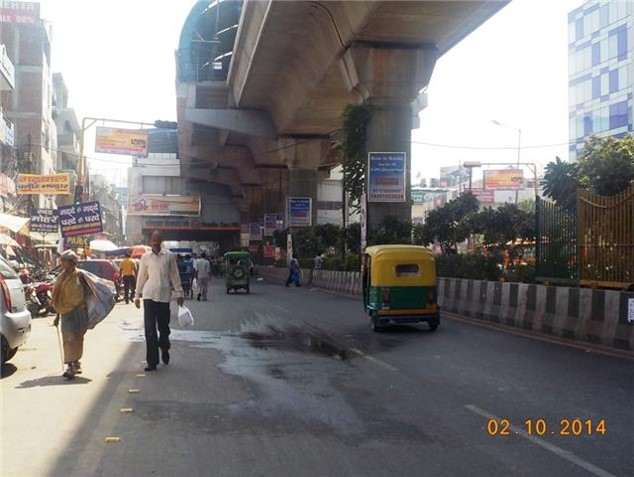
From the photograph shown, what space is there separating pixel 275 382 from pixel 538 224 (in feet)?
33.8

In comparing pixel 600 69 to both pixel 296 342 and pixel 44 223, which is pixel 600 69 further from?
Answer: pixel 296 342

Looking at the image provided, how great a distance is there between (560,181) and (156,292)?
1118 cm

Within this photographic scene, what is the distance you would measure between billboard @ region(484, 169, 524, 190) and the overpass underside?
32.1m

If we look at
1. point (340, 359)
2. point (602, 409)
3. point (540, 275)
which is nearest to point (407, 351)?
point (340, 359)

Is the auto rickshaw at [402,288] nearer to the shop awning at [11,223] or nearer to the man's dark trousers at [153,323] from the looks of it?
the man's dark trousers at [153,323]

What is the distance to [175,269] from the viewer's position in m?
9.91

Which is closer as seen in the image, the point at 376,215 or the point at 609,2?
the point at 376,215

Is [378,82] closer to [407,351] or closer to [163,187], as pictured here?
[407,351]

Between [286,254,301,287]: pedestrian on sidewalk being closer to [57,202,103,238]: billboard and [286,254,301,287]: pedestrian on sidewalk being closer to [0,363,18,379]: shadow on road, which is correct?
[57,202,103,238]: billboard

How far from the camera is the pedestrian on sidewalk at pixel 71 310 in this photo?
29.7 ft

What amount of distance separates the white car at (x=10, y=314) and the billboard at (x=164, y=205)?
70068 mm

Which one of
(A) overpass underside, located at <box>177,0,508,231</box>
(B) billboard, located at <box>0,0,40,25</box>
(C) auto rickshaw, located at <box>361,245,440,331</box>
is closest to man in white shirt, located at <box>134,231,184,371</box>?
(C) auto rickshaw, located at <box>361,245,440,331</box>

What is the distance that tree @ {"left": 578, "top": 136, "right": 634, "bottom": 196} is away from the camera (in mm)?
15703

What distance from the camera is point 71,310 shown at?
30.0 ft
